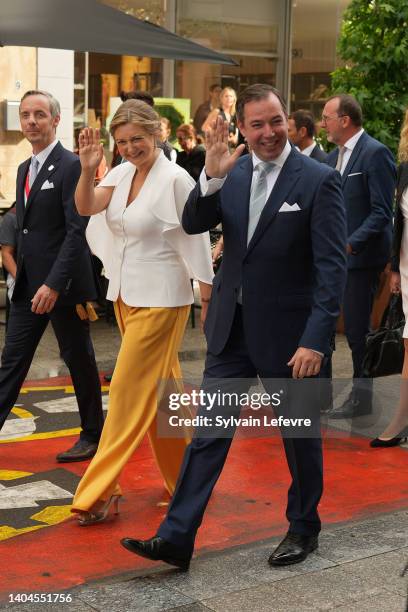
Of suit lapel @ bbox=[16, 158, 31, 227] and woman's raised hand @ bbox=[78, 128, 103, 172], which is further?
suit lapel @ bbox=[16, 158, 31, 227]

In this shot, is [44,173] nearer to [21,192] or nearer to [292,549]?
[21,192]

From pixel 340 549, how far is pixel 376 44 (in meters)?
6.38

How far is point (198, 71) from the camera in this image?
57.3 ft

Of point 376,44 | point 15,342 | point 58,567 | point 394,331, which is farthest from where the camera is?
point 376,44

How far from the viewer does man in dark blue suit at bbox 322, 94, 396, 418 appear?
288 inches

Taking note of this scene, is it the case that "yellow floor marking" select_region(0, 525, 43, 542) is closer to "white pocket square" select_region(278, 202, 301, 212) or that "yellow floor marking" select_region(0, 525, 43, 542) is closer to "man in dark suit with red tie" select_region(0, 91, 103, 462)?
"man in dark suit with red tie" select_region(0, 91, 103, 462)

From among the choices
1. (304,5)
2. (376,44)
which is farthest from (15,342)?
(304,5)

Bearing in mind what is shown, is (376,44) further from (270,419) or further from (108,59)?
(108,59)

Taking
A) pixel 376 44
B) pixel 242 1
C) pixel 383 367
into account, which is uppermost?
pixel 242 1

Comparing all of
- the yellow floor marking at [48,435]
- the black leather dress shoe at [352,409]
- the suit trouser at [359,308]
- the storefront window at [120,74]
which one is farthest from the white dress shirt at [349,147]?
the storefront window at [120,74]

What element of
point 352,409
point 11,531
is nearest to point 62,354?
point 11,531

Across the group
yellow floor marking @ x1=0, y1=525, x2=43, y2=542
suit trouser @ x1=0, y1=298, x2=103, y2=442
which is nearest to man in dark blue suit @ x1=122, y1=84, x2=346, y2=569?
yellow floor marking @ x1=0, y1=525, x2=43, y2=542

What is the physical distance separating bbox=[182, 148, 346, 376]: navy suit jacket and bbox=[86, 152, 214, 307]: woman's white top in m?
0.58

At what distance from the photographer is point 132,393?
534cm
